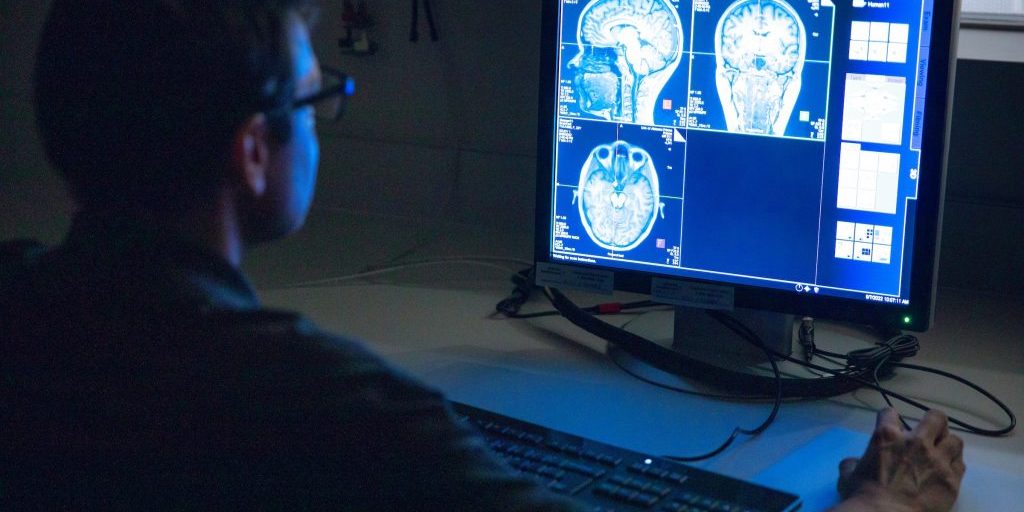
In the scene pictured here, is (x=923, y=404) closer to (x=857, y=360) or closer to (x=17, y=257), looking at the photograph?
(x=857, y=360)

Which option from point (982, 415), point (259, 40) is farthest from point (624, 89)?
point (259, 40)

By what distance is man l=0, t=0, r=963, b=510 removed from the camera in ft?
2.32

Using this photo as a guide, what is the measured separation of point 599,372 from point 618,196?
21 centimetres

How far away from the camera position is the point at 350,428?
0.72 m

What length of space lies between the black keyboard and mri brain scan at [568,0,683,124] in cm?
41

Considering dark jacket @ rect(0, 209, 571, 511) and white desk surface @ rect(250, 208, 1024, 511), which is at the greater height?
dark jacket @ rect(0, 209, 571, 511)

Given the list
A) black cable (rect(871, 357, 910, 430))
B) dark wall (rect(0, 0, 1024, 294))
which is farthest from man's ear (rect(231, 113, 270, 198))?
dark wall (rect(0, 0, 1024, 294))

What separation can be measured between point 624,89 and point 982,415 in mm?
524

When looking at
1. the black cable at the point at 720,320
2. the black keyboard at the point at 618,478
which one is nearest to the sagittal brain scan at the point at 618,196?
the black cable at the point at 720,320

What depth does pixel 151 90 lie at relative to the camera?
29.1 inches

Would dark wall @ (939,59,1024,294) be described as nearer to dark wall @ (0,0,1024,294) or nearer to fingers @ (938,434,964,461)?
dark wall @ (0,0,1024,294)

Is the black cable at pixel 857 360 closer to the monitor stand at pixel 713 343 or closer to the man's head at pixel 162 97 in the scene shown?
the monitor stand at pixel 713 343

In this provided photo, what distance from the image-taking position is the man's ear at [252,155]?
0.79 m

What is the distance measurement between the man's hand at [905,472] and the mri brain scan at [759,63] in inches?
14.3
